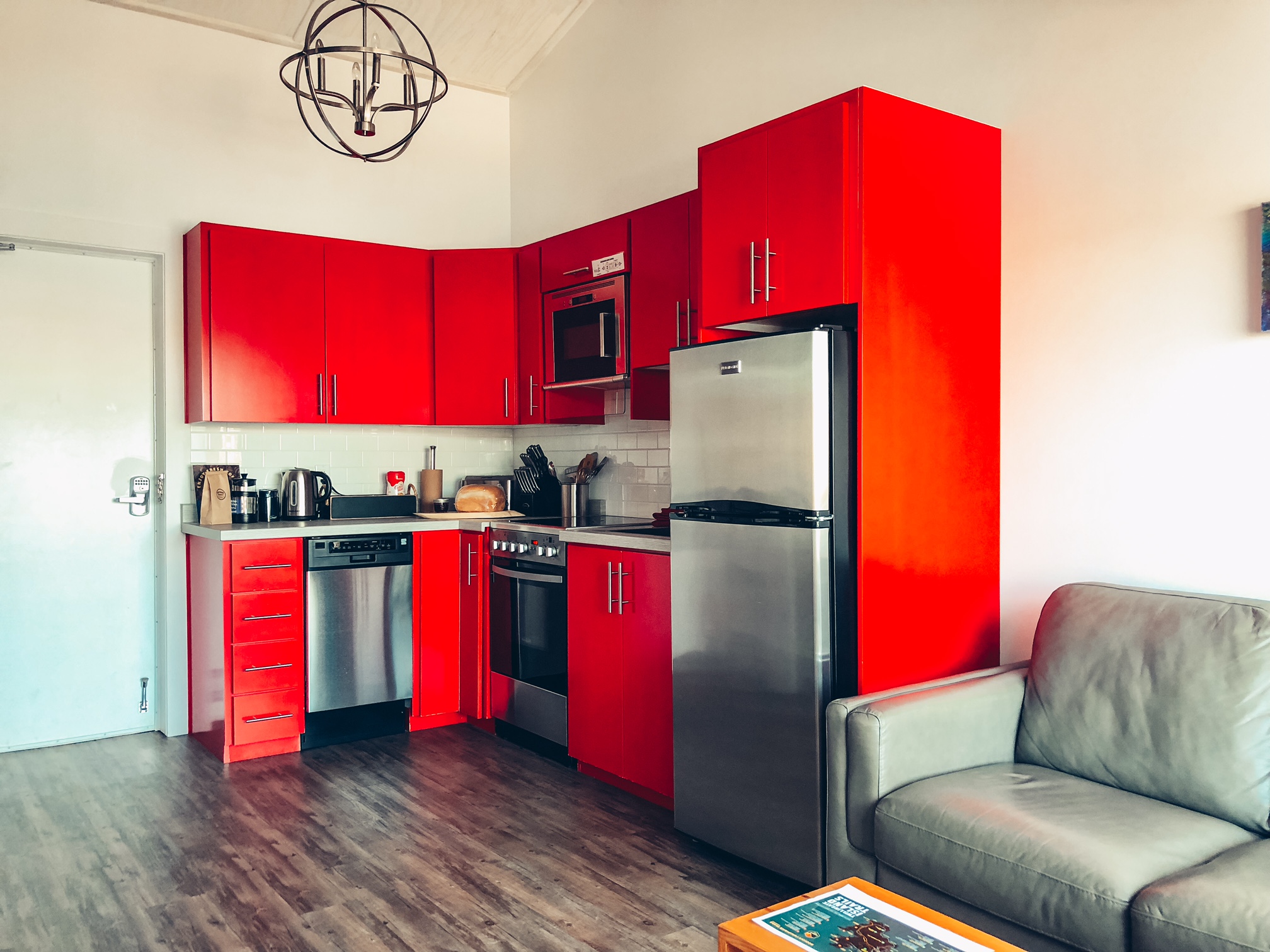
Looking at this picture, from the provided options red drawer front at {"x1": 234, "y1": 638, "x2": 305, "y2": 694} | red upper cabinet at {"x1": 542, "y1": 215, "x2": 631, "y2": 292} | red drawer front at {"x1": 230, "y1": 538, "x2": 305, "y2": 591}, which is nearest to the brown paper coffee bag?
red drawer front at {"x1": 230, "y1": 538, "x2": 305, "y2": 591}

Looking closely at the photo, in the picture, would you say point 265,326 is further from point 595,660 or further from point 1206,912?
point 1206,912

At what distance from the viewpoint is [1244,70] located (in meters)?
2.33

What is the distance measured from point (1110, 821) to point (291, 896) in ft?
7.04

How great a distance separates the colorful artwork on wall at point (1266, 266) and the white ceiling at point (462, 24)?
11.7 ft

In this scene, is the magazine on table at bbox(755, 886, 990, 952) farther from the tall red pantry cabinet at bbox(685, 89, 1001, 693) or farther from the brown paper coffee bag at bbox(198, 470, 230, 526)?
the brown paper coffee bag at bbox(198, 470, 230, 526)

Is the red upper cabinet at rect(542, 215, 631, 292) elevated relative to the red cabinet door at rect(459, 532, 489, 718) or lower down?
elevated

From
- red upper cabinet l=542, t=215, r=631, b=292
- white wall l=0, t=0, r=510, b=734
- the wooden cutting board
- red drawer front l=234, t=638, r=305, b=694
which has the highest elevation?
white wall l=0, t=0, r=510, b=734

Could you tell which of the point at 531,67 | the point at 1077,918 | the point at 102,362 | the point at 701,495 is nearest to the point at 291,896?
the point at 701,495

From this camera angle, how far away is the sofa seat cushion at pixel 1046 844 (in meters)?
1.73

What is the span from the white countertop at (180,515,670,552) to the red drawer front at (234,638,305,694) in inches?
18.2

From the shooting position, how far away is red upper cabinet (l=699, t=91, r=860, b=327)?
2543 mm

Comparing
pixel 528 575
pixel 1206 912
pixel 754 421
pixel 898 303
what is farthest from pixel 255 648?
pixel 1206 912

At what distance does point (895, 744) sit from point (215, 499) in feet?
11.0

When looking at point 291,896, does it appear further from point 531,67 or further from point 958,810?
point 531,67
